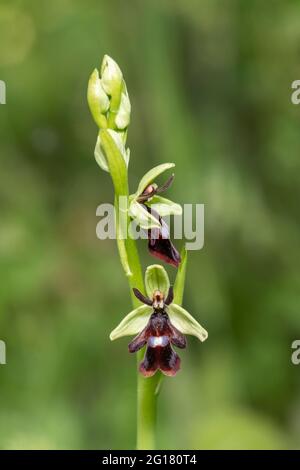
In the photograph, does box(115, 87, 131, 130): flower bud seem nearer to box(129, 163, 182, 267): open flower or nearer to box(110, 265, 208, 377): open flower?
box(129, 163, 182, 267): open flower

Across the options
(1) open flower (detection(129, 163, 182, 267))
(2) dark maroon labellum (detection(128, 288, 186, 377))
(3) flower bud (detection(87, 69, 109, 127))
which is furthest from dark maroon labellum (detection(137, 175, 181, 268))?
(3) flower bud (detection(87, 69, 109, 127))

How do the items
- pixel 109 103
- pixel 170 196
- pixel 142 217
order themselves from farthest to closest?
pixel 170 196
pixel 109 103
pixel 142 217

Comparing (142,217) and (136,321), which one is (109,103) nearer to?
(142,217)

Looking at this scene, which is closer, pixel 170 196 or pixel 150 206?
pixel 150 206

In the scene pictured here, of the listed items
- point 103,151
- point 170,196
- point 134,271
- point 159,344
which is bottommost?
point 159,344

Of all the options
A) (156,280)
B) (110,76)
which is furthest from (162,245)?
(110,76)

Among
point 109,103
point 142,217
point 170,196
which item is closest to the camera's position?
point 142,217

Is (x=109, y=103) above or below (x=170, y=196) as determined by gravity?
below

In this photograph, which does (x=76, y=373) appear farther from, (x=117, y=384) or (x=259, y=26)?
(x=259, y=26)
